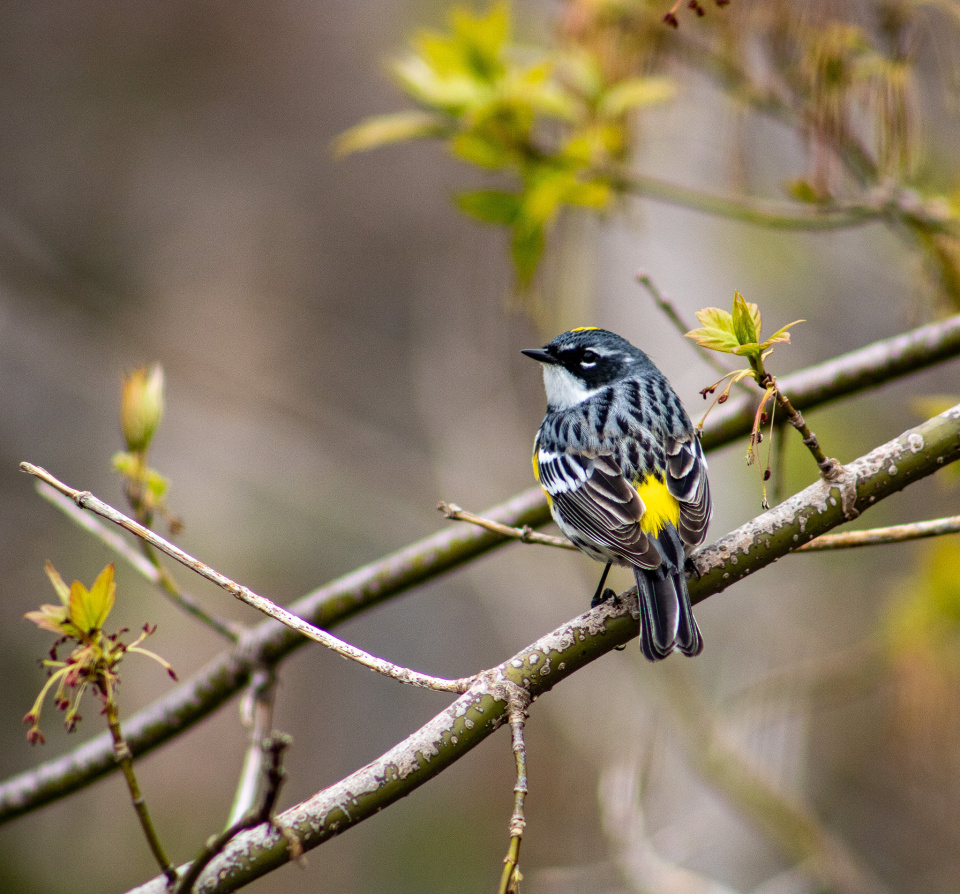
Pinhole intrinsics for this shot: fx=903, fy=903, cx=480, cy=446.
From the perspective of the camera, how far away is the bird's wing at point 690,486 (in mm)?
2396

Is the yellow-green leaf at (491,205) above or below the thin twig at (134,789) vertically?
above

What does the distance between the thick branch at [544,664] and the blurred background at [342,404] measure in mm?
3638

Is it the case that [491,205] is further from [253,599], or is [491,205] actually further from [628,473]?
[253,599]

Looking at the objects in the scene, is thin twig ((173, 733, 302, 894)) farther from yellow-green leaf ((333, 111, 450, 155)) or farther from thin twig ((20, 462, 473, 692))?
yellow-green leaf ((333, 111, 450, 155))

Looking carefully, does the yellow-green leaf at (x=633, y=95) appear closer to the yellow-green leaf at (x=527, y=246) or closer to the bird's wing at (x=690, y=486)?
the yellow-green leaf at (x=527, y=246)

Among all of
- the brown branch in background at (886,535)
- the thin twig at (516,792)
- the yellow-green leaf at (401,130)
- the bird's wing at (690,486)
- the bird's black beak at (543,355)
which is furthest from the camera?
the bird's black beak at (543,355)

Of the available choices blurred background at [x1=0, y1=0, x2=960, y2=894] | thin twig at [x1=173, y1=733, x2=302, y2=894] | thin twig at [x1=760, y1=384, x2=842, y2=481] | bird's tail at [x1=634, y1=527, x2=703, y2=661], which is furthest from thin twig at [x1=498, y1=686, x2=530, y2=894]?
blurred background at [x1=0, y1=0, x2=960, y2=894]

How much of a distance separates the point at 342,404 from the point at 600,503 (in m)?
4.61

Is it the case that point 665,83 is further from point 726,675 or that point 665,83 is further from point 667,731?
point 726,675

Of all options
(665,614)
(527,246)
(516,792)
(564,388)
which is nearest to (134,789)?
(516,792)

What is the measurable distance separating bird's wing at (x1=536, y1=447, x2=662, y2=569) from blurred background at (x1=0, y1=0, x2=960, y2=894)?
2.77m

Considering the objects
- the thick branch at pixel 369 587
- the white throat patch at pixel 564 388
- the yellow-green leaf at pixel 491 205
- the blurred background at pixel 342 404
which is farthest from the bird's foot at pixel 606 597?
the blurred background at pixel 342 404

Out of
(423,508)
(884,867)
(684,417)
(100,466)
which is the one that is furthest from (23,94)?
(884,867)

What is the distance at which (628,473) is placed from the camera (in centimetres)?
271
